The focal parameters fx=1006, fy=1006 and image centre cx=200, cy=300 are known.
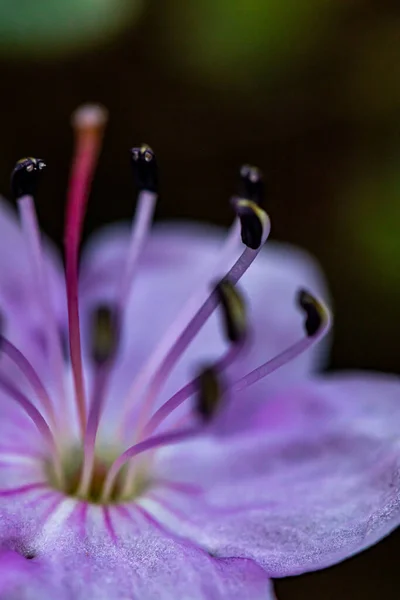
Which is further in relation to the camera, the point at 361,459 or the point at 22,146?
the point at 22,146

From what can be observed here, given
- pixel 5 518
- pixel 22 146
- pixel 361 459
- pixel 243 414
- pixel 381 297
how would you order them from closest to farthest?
pixel 5 518
pixel 361 459
pixel 243 414
pixel 381 297
pixel 22 146

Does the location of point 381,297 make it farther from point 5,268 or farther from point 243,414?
point 5,268

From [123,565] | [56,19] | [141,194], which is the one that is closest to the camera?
[123,565]

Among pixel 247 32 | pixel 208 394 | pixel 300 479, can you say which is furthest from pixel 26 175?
pixel 247 32

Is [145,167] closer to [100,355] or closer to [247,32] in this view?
[100,355]

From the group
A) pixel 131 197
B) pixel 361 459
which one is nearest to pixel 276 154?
pixel 131 197

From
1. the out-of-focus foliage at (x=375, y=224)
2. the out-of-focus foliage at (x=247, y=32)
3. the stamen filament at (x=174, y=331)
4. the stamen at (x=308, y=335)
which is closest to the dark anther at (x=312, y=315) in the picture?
the stamen at (x=308, y=335)

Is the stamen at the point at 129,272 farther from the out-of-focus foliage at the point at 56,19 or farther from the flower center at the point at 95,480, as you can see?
the out-of-focus foliage at the point at 56,19
